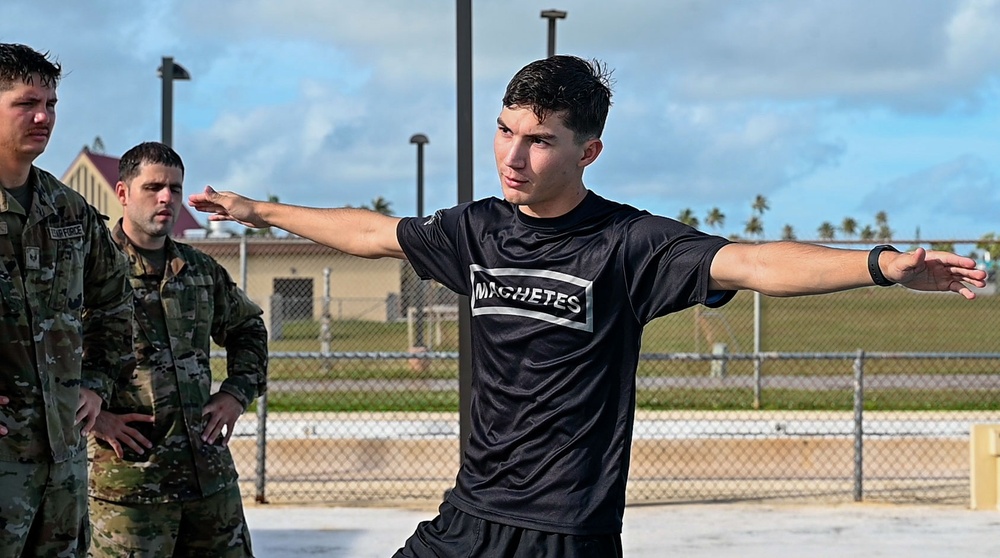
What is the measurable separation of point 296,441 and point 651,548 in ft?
15.0

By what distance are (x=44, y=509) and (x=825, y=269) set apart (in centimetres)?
239

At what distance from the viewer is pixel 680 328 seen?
1905cm

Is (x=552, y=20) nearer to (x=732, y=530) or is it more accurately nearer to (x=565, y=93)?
(x=732, y=530)

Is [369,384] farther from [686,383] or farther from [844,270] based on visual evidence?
[844,270]

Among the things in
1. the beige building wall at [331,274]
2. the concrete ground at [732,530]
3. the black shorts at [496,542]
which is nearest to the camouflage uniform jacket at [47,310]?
the black shorts at [496,542]

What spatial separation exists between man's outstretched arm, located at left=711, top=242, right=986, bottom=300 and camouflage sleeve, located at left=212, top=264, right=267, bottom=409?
258cm

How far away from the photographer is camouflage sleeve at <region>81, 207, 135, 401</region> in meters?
4.12

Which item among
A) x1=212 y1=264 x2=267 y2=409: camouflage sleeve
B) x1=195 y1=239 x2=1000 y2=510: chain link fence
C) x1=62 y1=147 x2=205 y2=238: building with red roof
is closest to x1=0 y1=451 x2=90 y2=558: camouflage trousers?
x1=212 y1=264 x2=267 y2=409: camouflage sleeve

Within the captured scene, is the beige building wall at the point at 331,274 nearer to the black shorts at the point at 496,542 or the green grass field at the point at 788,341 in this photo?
the green grass field at the point at 788,341

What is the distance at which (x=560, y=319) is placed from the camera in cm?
312

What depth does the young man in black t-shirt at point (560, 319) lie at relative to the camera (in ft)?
10.1

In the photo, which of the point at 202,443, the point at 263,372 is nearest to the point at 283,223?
the point at 202,443

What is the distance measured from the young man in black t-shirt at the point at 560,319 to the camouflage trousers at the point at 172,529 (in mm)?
1583

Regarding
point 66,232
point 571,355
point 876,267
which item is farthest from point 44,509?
point 876,267
